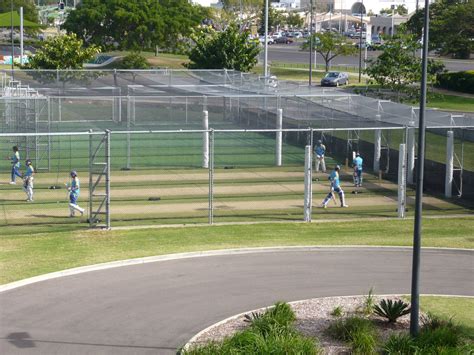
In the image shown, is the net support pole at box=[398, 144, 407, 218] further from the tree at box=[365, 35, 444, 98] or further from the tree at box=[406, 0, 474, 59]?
the tree at box=[406, 0, 474, 59]

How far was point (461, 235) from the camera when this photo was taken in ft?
87.6

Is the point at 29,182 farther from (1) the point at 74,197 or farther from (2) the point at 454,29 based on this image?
(2) the point at 454,29

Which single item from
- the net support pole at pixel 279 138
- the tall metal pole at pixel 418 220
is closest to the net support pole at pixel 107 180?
the net support pole at pixel 279 138

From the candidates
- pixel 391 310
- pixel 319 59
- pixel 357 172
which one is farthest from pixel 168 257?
pixel 319 59

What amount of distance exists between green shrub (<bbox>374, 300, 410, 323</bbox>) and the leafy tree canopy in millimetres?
57017

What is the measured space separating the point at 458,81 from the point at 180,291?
49.9m

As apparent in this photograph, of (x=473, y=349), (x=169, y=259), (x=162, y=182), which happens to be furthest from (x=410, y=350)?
(x=162, y=182)

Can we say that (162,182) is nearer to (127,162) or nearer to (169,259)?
(127,162)

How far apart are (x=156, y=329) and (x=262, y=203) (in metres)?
14.2

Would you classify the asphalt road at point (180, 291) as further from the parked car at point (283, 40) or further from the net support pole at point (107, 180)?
the parked car at point (283, 40)

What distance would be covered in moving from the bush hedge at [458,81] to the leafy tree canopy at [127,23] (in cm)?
1988

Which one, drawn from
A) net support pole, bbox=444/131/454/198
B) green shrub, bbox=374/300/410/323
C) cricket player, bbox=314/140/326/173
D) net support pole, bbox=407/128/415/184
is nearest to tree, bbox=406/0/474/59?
cricket player, bbox=314/140/326/173

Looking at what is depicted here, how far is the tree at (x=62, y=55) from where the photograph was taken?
55.4 metres

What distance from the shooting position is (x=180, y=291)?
66.4 ft
